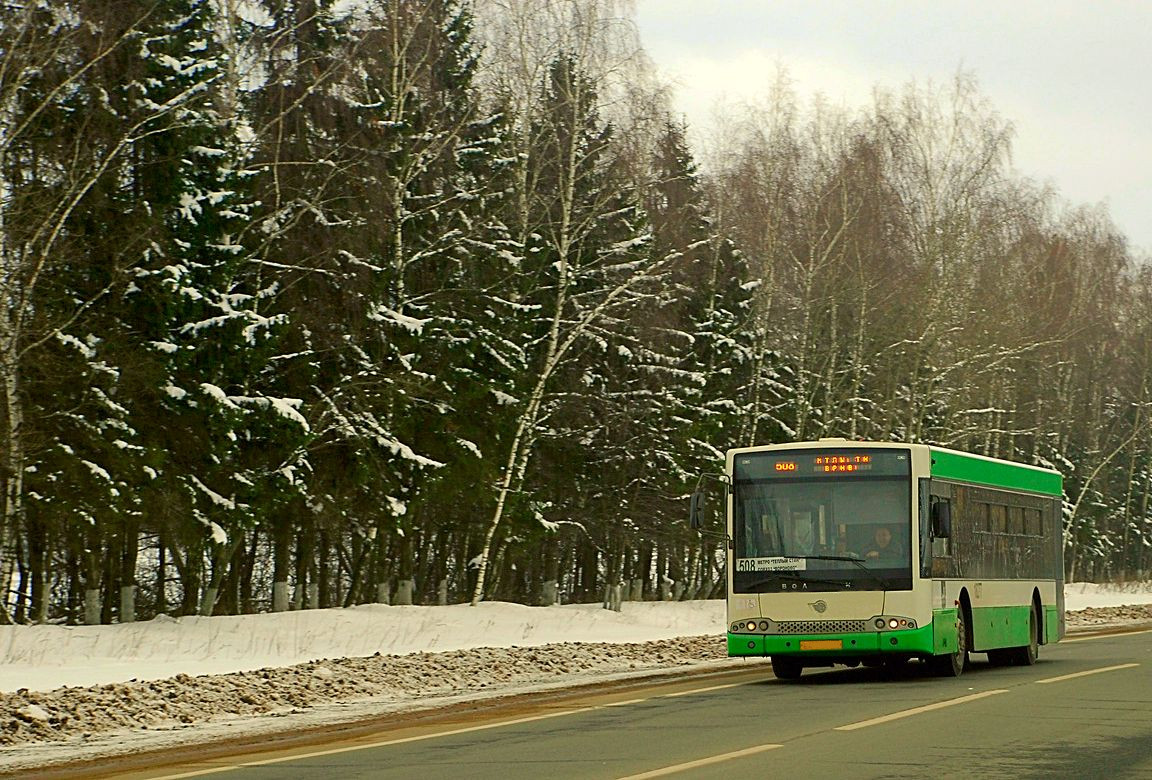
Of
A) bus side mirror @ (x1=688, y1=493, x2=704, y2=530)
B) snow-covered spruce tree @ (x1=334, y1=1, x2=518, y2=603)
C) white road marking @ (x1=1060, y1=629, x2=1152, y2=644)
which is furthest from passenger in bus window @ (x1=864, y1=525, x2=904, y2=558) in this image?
white road marking @ (x1=1060, y1=629, x2=1152, y2=644)

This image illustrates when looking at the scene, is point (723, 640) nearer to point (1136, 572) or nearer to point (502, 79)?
point (502, 79)

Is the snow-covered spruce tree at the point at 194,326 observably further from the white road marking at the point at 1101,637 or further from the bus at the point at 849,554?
the white road marking at the point at 1101,637

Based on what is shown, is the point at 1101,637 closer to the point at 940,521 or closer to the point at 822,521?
→ the point at 940,521

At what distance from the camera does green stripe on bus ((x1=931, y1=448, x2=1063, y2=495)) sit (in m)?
23.2

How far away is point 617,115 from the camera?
42.3 metres

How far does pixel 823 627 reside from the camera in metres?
22.1

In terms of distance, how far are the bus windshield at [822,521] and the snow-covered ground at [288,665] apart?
2.92 metres

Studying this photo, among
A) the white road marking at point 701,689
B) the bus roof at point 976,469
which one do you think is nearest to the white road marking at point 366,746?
the white road marking at point 701,689

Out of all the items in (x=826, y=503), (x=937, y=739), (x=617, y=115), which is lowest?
(x=937, y=739)

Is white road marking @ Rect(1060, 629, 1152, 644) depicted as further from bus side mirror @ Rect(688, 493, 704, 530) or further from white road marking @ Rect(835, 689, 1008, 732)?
white road marking @ Rect(835, 689, 1008, 732)

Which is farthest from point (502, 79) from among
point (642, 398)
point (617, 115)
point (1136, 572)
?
point (1136, 572)

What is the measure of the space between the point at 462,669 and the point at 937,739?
10.2 meters

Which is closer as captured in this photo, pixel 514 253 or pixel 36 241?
pixel 36 241

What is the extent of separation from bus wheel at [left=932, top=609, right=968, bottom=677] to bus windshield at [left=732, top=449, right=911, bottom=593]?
6.05ft
